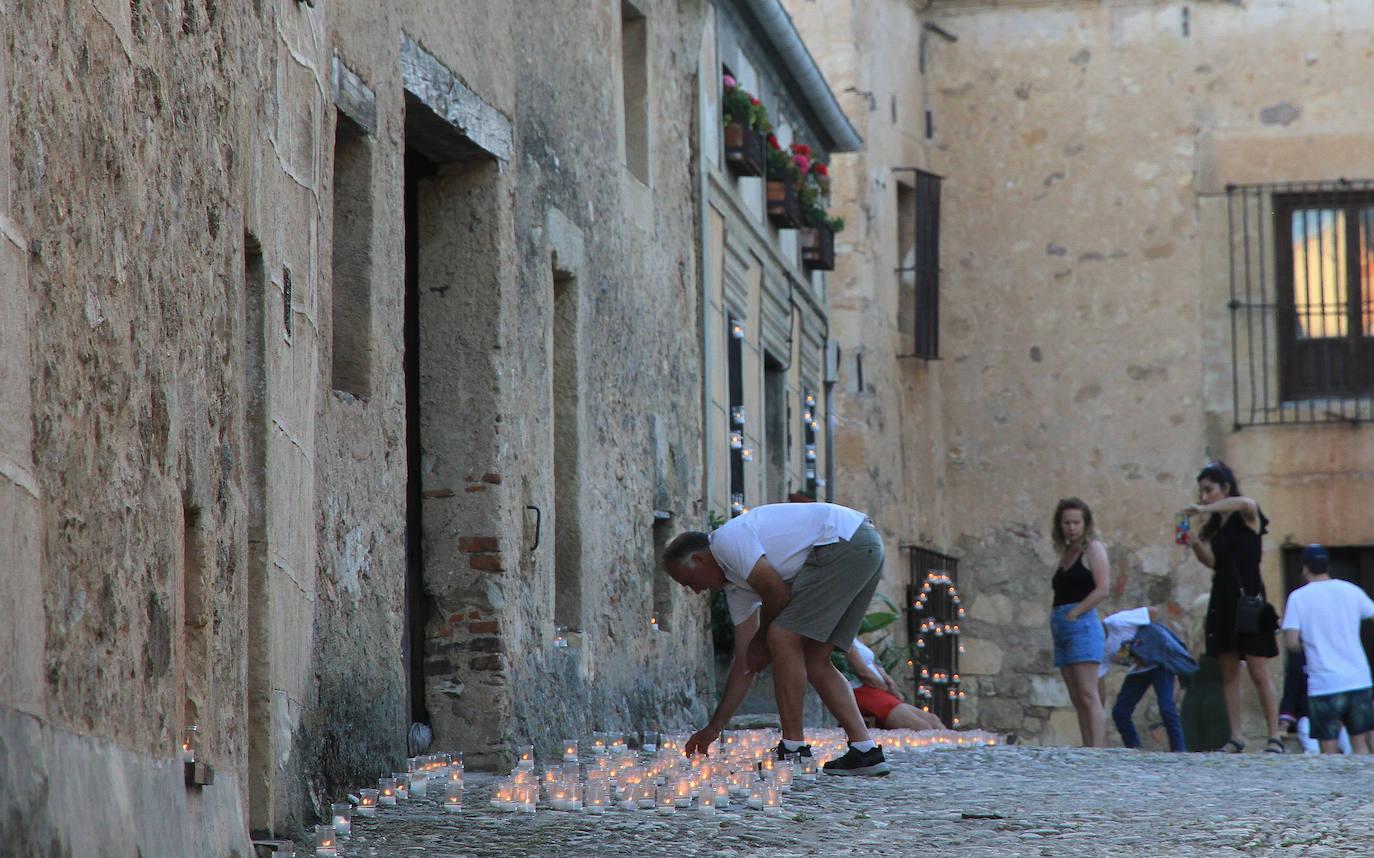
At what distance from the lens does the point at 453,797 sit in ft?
23.1

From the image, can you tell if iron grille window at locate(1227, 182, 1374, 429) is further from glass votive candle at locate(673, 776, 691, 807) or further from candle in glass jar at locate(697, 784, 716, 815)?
candle in glass jar at locate(697, 784, 716, 815)

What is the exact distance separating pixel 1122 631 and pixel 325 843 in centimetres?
759

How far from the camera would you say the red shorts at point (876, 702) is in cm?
1239

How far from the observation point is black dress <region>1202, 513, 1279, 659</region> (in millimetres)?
11426

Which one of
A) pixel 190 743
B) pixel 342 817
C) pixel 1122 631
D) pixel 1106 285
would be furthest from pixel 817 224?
pixel 190 743

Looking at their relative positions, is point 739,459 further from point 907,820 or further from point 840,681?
point 907,820

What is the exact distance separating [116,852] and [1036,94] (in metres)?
18.2

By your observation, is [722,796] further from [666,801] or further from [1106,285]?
[1106,285]

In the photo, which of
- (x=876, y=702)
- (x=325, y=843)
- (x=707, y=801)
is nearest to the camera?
(x=325, y=843)

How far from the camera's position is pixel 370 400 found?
775 centimetres

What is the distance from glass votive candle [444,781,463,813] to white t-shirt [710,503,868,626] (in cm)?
144

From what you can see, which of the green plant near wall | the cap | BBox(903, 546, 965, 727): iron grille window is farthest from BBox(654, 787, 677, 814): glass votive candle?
BBox(903, 546, 965, 727): iron grille window

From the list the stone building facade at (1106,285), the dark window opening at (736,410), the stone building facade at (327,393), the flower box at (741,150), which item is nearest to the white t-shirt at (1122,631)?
the stone building facade at (327,393)

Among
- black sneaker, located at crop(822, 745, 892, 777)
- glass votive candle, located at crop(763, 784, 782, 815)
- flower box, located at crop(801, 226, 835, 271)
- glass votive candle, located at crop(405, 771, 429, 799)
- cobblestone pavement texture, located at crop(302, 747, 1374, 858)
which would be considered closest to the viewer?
cobblestone pavement texture, located at crop(302, 747, 1374, 858)
